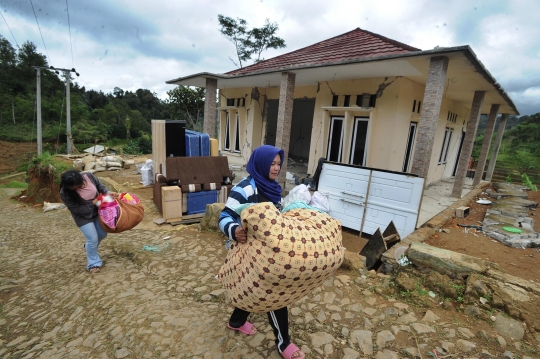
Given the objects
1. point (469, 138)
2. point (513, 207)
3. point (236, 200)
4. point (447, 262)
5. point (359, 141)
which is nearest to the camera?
point (236, 200)

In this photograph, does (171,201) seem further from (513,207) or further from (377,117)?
(513,207)

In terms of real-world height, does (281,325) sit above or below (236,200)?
below

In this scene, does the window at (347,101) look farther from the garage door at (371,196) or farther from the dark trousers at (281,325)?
the dark trousers at (281,325)

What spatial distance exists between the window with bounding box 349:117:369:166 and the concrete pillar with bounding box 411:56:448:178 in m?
2.53

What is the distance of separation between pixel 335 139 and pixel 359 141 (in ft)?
2.49

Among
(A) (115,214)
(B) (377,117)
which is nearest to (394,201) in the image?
(B) (377,117)

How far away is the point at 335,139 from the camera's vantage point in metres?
8.23

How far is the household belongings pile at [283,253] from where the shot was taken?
1.36 m

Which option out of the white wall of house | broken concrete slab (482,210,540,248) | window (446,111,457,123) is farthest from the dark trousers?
window (446,111,457,123)

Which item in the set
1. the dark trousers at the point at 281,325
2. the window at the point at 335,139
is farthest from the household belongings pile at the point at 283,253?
the window at the point at 335,139

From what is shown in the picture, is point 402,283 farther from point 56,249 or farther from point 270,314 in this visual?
point 56,249

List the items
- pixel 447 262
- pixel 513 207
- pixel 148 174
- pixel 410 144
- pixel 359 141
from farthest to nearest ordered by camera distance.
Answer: pixel 148 174, pixel 410 144, pixel 359 141, pixel 513 207, pixel 447 262

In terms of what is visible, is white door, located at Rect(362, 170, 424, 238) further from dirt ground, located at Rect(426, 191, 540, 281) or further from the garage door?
dirt ground, located at Rect(426, 191, 540, 281)

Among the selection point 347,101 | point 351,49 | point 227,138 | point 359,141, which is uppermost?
point 351,49
